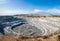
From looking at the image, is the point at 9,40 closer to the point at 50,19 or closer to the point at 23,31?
the point at 23,31

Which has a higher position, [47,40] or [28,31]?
[47,40]

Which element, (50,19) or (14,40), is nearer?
(14,40)

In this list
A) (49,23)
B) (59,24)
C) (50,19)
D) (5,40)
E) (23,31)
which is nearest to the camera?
(5,40)

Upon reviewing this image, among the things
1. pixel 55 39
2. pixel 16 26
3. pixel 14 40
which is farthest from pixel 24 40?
pixel 16 26

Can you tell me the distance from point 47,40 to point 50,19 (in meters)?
43.4

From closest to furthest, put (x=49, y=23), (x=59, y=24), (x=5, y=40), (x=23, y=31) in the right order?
(x=5, y=40) < (x=23, y=31) < (x=59, y=24) < (x=49, y=23)

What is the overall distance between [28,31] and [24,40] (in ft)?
75.8

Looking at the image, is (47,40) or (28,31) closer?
(47,40)

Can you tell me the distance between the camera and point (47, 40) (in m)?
39.1

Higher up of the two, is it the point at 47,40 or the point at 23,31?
the point at 47,40

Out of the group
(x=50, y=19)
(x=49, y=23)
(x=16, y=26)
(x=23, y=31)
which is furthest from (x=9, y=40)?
(x=50, y=19)

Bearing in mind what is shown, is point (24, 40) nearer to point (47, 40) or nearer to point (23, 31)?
point (47, 40)

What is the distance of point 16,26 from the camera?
233 feet

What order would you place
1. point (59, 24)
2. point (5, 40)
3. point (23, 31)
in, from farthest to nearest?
point (59, 24) < point (23, 31) < point (5, 40)
